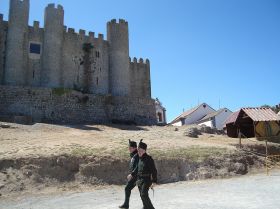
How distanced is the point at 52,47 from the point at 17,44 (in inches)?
132

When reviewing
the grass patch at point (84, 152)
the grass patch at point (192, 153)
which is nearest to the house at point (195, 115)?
the grass patch at point (192, 153)

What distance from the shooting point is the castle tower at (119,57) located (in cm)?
3991

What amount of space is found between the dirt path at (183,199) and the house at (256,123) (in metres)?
15.8

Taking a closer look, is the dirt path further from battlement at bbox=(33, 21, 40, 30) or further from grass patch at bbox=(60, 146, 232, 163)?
battlement at bbox=(33, 21, 40, 30)

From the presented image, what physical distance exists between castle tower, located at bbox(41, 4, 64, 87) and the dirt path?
76.2 ft

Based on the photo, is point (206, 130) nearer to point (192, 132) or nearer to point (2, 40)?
point (192, 132)

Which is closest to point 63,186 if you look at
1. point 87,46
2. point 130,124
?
point 130,124

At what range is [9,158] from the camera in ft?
51.5

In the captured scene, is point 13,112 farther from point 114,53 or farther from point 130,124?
point 114,53

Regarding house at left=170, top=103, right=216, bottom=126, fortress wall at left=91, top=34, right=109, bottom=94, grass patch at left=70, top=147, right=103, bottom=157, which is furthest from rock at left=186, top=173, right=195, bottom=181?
house at left=170, top=103, right=216, bottom=126

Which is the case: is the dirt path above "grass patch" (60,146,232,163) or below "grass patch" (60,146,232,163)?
below

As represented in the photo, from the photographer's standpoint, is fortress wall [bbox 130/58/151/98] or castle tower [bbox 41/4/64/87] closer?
castle tower [bbox 41/4/64/87]

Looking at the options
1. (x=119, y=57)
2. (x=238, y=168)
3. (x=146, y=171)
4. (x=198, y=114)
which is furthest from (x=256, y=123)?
(x=198, y=114)

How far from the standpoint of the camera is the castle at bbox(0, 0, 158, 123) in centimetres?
3425
